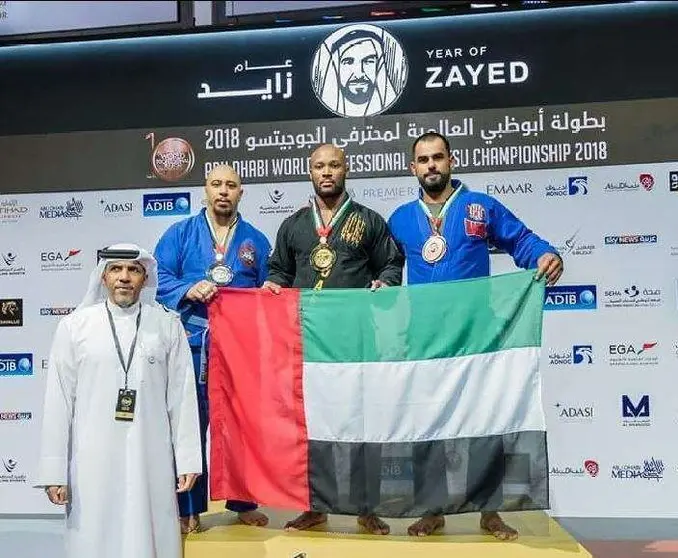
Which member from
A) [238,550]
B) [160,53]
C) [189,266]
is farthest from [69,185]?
[238,550]

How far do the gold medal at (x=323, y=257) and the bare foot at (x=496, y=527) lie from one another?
45.5 inches

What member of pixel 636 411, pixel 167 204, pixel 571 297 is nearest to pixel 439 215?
pixel 571 297

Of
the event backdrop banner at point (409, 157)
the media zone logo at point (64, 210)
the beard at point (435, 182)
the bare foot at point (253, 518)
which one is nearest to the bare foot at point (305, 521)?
the bare foot at point (253, 518)

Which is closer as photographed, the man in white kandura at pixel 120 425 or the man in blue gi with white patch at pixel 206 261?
the man in white kandura at pixel 120 425

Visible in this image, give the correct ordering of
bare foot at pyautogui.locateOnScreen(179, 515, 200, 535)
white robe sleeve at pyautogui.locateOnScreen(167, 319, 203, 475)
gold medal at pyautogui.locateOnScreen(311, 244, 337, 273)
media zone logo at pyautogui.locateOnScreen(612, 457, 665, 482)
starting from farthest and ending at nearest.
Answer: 1. media zone logo at pyautogui.locateOnScreen(612, 457, 665, 482)
2. gold medal at pyautogui.locateOnScreen(311, 244, 337, 273)
3. bare foot at pyautogui.locateOnScreen(179, 515, 200, 535)
4. white robe sleeve at pyautogui.locateOnScreen(167, 319, 203, 475)

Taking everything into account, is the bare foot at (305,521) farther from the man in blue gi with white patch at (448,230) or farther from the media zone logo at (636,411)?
the media zone logo at (636,411)

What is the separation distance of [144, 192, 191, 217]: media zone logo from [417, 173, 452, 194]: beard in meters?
2.32

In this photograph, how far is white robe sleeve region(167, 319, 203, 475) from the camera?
2.51m

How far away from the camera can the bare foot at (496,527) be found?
2619mm

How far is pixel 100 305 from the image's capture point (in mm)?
2588

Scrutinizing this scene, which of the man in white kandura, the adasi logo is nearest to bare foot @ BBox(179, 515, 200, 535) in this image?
the man in white kandura

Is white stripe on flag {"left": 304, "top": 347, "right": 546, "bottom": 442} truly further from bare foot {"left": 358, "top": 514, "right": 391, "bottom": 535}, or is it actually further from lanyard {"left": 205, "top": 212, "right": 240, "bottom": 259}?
lanyard {"left": 205, "top": 212, "right": 240, "bottom": 259}

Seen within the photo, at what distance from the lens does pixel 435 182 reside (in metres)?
2.88

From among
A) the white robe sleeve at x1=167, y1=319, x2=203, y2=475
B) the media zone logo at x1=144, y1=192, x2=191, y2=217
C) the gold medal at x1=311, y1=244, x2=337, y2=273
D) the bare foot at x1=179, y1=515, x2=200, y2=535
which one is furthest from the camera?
the media zone logo at x1=144, y1=192, x2=191, y2=217
